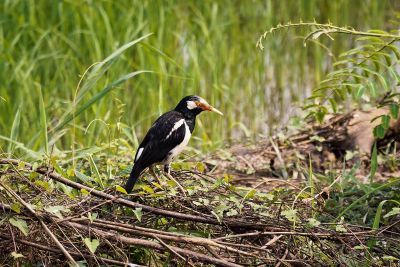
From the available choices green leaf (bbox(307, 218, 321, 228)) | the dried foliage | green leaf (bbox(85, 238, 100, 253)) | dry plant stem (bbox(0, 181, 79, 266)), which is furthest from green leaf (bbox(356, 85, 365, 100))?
dry plant stem (bbox(0, 181, 79, 266))

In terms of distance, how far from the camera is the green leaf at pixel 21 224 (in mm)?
3701

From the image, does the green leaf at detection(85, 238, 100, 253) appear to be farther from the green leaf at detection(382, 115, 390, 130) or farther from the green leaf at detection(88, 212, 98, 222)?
the green leaf at detection(382, 115, 390, 130)

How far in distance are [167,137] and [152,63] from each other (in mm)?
2309

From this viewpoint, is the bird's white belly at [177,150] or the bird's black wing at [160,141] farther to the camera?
the bird's white belly at [177,150]

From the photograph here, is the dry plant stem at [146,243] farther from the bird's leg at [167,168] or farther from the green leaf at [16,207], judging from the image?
the bird's leg at [167,168]

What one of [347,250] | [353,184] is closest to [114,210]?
[347,250]

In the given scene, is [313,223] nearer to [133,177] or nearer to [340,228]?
[340,228]

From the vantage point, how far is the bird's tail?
4.36 metres

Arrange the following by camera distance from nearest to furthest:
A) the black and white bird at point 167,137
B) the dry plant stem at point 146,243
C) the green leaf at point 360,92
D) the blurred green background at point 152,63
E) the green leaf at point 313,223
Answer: the dry plant stem at point 146,243 < the green leaf at point 313,223 < the black and white bird at point 167,137 < the green leaf at point 360,92 < the blurred green background at point 152,63

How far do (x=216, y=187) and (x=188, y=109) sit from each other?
1026mm

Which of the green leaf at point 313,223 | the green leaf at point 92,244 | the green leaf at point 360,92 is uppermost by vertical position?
the green leaf at point 360,92

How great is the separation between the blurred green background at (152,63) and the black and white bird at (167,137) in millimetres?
1474

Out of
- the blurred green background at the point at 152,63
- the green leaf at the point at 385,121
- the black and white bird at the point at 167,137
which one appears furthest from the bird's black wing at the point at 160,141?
the blurred green background at the point at 152,63

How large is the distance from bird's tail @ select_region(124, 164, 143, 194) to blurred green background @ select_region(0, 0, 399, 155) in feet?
6.82
